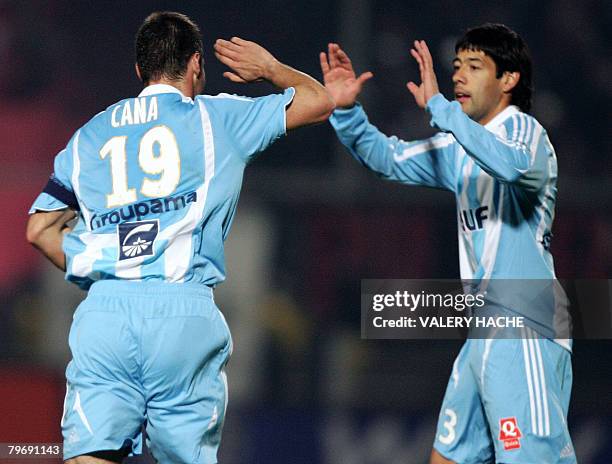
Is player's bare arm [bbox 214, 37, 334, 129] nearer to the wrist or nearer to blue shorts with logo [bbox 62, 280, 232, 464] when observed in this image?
the wrist

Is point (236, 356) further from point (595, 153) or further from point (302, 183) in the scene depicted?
point (595, 153)

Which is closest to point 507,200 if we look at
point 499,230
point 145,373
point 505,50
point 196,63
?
point 499,230

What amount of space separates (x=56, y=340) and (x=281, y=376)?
131cm

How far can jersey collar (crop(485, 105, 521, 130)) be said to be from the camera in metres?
4.00

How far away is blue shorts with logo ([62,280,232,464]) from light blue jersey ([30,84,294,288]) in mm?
93

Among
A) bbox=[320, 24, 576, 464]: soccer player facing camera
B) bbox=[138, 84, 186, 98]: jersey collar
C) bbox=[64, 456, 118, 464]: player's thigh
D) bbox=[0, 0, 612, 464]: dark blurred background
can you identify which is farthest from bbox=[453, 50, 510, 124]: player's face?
bbox=[0, 0, 612, 464]: dark blurred background

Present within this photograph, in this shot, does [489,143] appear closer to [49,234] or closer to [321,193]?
[49,234]

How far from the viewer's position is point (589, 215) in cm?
634

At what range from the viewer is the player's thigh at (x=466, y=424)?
3.88 meters

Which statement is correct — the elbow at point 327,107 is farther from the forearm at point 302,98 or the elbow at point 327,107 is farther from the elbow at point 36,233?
the elbow at point 36,233

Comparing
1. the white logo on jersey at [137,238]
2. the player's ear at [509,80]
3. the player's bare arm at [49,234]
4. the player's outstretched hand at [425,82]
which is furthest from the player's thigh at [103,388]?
the player's ear at [509,80]

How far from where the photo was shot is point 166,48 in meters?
3.35

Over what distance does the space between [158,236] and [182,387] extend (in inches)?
17.8

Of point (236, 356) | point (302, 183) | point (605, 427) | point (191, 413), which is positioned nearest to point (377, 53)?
point (302, 183)
